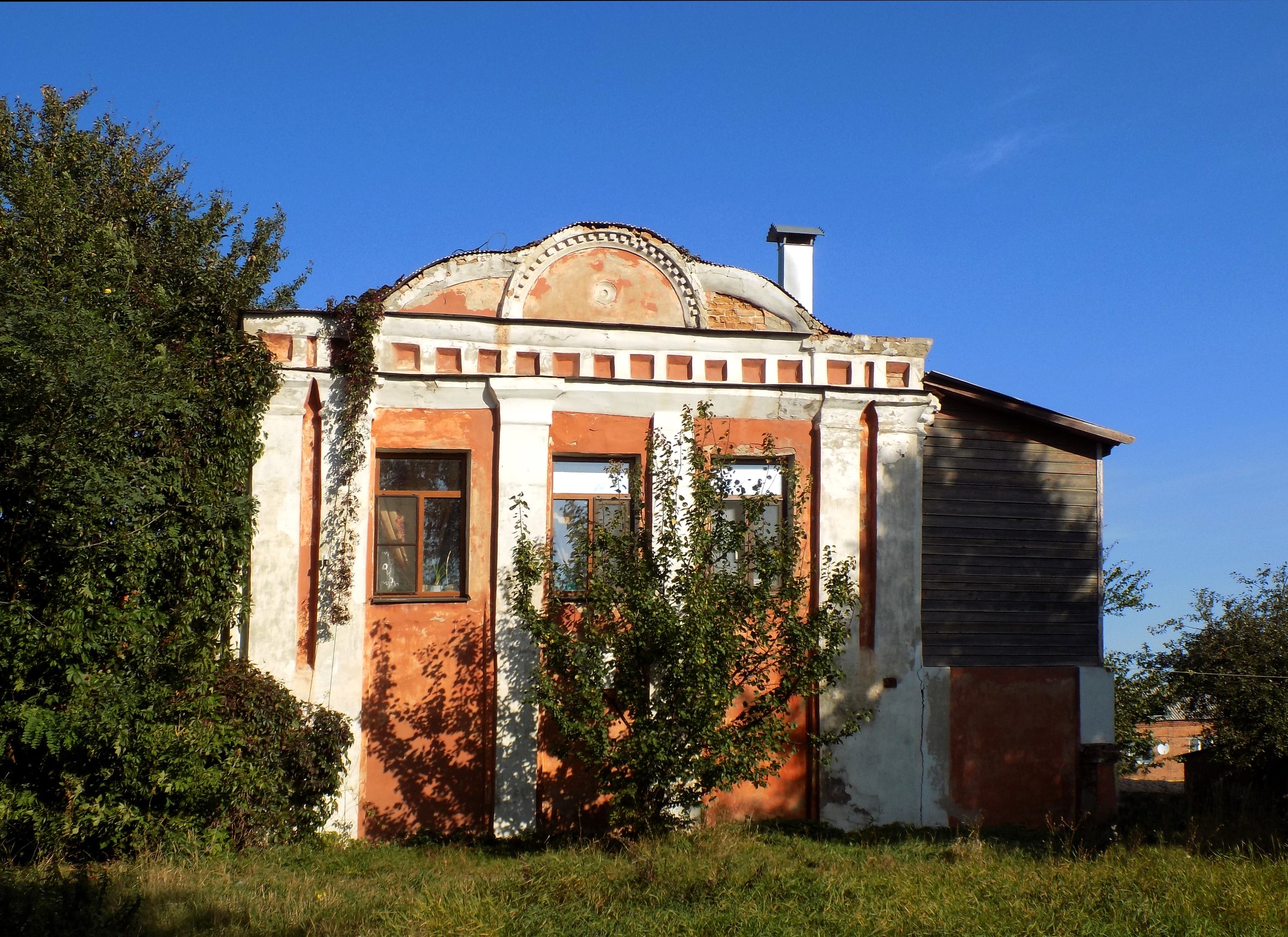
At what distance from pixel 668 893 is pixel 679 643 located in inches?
89.9

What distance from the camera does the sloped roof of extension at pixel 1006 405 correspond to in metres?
13.5

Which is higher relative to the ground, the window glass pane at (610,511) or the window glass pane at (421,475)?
the window glass pane at (421,475)

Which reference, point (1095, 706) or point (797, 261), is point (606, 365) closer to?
point (797, 261)

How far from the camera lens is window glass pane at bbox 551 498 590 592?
11.8m

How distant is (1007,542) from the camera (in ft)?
44.9

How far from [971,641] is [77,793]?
9.44 meters

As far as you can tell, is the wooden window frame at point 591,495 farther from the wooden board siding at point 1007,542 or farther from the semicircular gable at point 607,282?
the wooden board siding at point 1007,542

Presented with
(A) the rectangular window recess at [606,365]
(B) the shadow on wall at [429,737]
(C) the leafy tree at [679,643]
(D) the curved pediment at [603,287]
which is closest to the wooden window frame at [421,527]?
(B) the shadow on wall at [429,737]

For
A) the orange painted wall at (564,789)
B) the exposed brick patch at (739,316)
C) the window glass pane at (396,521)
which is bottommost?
the orange painted wall at (564,789)

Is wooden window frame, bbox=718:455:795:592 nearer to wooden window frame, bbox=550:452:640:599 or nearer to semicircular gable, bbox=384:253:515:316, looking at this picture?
wooden window frame, bbox=550:452:640:599

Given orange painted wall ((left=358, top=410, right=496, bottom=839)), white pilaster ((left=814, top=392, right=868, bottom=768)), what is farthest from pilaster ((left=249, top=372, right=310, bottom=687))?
white pilaster ((left=814, top=392, right=868, bottom=768))

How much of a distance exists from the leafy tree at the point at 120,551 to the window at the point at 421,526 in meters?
1.47

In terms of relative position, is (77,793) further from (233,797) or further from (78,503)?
(78,503)

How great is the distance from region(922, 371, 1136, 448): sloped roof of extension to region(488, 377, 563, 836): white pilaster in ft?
14.7
